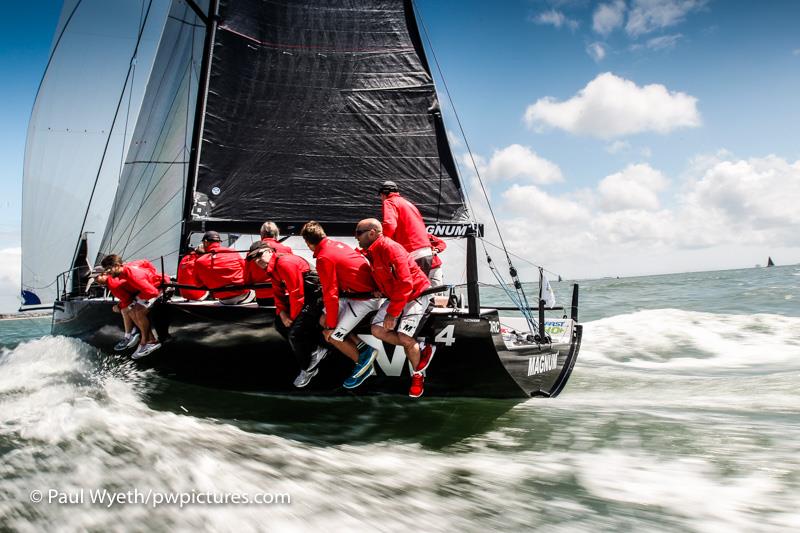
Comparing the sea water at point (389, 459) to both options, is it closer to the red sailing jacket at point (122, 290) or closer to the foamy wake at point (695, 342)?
the red sailing jacket at point (122, 290)

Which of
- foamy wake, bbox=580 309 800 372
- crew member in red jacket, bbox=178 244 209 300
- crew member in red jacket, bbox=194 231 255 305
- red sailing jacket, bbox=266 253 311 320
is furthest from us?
foamy wake, bbox=580 309 800 372

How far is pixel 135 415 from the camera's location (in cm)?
404

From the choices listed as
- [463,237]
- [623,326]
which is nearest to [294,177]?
[463,237]

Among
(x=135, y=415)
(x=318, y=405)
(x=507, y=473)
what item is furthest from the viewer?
(x=318, y=405)

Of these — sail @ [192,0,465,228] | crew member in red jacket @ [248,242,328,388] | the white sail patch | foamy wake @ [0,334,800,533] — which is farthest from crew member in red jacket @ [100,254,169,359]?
the white sail patch

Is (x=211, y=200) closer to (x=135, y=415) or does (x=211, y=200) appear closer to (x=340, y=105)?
(x=340, y=105)

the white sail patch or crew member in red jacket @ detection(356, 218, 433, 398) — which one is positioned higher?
crew member in red jacket @ detection(356, 218, 433, 398)

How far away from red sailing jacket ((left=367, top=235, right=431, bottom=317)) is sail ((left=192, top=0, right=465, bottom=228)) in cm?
253

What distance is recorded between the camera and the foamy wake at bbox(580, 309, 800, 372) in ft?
26.5

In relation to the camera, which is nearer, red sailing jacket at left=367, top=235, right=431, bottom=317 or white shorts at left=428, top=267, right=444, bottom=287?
red sailing jacket at left=367, top=235, right=431, bottom=317

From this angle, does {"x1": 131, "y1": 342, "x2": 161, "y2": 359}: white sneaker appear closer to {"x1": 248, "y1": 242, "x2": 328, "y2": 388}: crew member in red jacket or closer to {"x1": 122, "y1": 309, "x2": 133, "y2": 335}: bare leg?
{"x1": 122, "y1": 309, "x2": 133, "y2": 335}: bare leg

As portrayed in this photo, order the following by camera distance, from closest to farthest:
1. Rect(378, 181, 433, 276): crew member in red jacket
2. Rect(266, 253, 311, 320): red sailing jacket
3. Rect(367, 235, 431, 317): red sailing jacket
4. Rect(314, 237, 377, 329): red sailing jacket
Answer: Rect(367, 235, 431, 317): red sailing jacket → Rect(314, 237, 377, 329): red sailing jacket → Rect(266, 253, 311, 320): red sailing jacket → Rect(378, 181, 433, 276): crew member in red jacket

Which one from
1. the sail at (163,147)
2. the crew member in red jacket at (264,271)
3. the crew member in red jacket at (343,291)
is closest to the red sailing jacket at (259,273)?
the crew member in red jacket at (264,271)

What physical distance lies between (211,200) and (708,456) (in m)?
5.22
